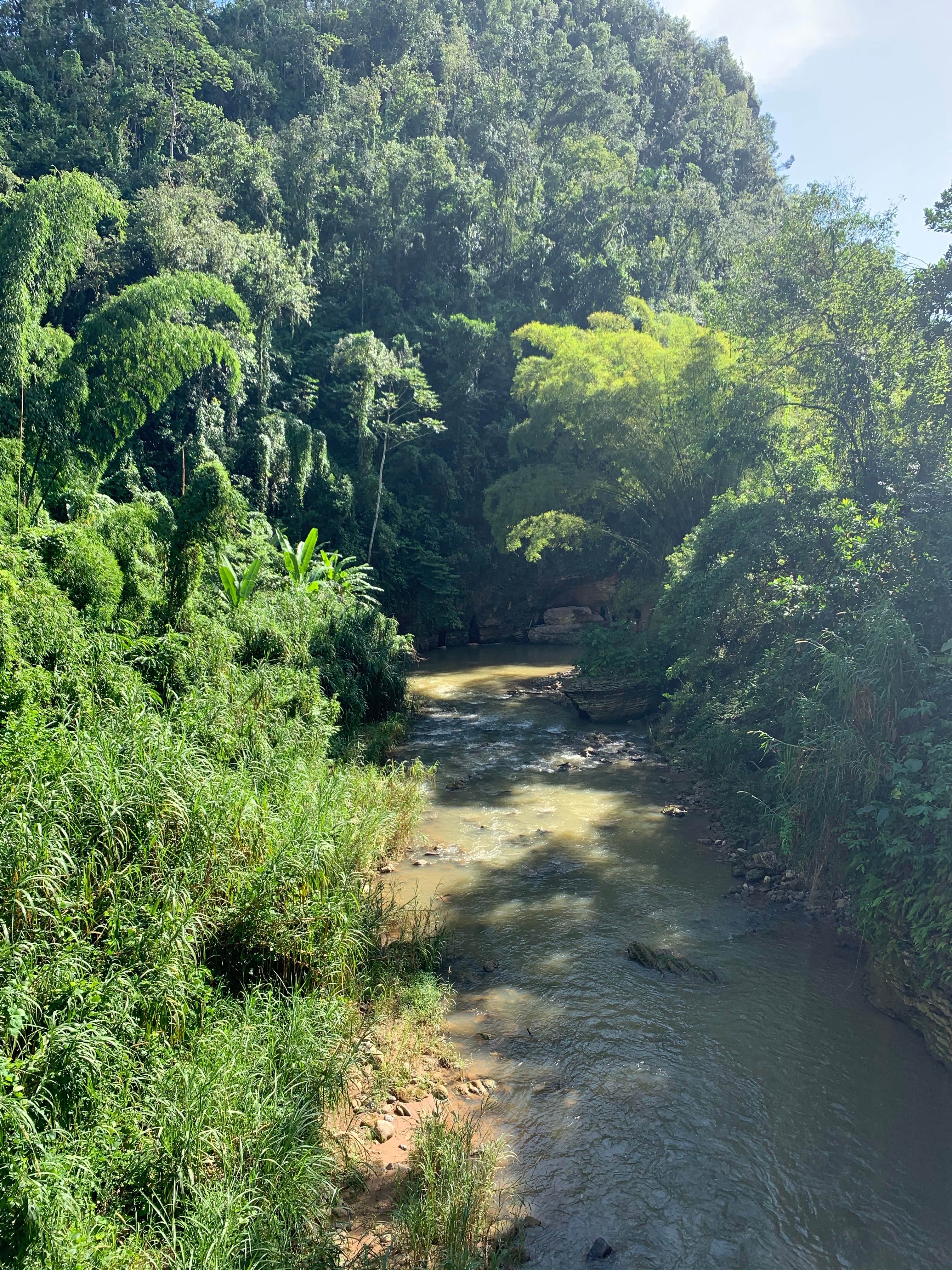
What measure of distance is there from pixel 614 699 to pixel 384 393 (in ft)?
48.4

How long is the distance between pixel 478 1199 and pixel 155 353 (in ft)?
30.3

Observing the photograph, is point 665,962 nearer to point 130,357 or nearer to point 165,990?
point 165,990

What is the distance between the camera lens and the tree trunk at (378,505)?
2369 cm

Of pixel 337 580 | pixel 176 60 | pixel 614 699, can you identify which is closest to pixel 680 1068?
pixel 614 699

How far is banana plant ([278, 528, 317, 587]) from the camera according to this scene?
1392cm

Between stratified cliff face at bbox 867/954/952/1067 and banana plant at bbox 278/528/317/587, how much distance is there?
10.1 meters

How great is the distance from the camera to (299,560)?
47.6 ft

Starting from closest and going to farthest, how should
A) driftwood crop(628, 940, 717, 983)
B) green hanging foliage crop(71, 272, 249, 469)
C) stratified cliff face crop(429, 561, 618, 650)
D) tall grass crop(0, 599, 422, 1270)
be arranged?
tall grass crop(0, 599, 422, 1270), driftwood crop(628, 940, 717, 983), green hanging foliage crop(71, 272, 249, 469), stratified cliff face crop(429, 561, 618, 650)

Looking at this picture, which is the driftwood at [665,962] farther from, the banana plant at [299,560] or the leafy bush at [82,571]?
the banana plant at [299,560]

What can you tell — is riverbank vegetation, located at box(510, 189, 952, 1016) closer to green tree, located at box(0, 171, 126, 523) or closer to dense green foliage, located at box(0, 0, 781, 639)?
dense green foliage, located at box(0, 0, 781, 639)

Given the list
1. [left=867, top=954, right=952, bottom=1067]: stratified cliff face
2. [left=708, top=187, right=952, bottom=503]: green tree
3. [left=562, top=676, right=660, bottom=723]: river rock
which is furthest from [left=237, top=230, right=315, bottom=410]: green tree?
[left=867, top=954, right=952, bottom=1067]: stratified cliff face

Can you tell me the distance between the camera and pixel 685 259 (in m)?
37.7

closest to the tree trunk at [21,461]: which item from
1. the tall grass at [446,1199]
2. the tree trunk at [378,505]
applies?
the tall grass at [446,1199]

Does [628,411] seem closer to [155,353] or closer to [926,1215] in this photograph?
[155,353]
